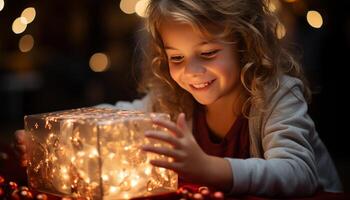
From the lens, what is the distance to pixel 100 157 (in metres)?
1.10

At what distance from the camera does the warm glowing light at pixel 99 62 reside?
5.34 meters

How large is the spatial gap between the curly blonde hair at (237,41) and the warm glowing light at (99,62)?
373 cm

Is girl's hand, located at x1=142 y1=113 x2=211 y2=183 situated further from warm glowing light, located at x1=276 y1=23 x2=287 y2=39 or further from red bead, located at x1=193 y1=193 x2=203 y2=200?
warm glowing light, located at x1=276 y1=23 x2=287 y2=39

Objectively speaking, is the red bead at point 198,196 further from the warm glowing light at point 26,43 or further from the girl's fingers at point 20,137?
the warm glowing light at point 26,43

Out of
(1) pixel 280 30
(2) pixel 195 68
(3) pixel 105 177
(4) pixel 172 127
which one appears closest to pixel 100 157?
(3) pixel 105 177

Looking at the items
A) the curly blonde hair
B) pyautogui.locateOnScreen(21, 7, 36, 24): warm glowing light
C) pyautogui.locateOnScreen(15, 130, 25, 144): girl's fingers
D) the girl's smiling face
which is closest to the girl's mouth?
the girl's smiling face

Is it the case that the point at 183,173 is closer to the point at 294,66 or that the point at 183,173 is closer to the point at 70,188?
the point at 70,188

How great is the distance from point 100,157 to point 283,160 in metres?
0.40

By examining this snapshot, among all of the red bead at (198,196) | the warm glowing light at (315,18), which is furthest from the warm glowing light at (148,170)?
the warm glowing light at (315,18)

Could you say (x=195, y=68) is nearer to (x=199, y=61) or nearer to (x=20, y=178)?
(x=199, y=61)

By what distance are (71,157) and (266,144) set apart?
46cm

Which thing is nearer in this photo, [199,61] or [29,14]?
[199,61]

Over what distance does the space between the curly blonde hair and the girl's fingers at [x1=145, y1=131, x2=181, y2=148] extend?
0.33m

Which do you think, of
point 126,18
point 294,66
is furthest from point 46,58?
point 294,66
